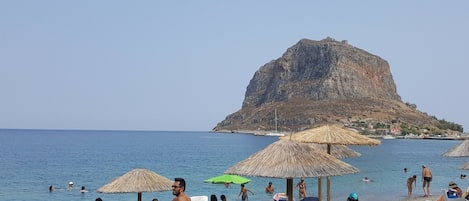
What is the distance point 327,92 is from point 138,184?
152 metres

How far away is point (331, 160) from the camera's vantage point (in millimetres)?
12516

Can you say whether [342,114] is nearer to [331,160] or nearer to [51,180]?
[51,180]

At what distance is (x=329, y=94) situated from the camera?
163 m

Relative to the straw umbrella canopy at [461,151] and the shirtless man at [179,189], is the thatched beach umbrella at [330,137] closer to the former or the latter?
the straw umbrella canopy at [461,151]

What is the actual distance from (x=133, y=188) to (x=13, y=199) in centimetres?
1700

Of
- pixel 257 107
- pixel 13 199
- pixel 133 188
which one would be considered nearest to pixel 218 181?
pixel 133 188

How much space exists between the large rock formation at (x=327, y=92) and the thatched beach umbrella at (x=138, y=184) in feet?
435

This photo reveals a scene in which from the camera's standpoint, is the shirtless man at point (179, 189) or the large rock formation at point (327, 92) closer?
the shirtless man at point (179, 189)

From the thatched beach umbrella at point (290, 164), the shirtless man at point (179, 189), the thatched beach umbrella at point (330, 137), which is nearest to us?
the shirtless man at point (179, 189)

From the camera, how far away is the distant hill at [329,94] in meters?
153

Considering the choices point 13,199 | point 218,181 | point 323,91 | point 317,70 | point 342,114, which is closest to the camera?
point 218,181

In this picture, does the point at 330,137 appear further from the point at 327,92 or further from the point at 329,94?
the point at 327,92

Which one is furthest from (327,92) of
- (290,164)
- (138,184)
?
(290,164)

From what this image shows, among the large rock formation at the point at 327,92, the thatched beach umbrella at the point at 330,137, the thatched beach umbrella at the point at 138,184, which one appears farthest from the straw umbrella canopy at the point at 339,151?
the large rock formation at the point at 327,92
